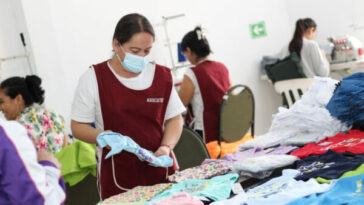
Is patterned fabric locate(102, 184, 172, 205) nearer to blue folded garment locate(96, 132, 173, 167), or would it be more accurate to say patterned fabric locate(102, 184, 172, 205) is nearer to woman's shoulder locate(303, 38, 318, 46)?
blue folded garment locate(96, 132, 173, 167)

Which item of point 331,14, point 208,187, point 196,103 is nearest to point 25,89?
point 196,103

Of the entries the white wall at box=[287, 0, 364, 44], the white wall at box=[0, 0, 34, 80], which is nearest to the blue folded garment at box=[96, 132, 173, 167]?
the white wall at box=[0, 0, 34, 80]

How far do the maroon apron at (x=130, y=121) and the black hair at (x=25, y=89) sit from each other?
1685mm

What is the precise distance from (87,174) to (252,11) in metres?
3.34

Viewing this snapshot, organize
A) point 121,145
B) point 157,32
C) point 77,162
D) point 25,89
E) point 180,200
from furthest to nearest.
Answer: point 157,32
point 25,89
point 77,162
point 121,145
point 180,200

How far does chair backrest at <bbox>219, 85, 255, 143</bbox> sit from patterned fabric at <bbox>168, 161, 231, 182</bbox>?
48.5 inches

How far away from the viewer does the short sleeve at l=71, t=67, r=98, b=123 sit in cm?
183

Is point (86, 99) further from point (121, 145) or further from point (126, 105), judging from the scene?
point (121, 145)

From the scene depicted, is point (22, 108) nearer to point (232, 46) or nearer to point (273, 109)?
point (232, 46)

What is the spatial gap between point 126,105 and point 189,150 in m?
0.46

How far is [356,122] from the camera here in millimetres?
1646

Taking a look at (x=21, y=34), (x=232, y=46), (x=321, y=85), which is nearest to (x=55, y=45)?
(x=21, y=34)

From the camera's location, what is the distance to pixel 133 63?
1864 millimetres

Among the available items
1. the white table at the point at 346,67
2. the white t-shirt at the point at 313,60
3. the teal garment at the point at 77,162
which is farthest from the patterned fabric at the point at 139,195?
the white table at the point at 346,67
